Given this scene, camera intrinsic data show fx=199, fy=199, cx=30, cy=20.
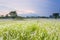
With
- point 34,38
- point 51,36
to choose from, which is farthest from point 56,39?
point 34,38

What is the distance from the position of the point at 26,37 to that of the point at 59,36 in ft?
1.85

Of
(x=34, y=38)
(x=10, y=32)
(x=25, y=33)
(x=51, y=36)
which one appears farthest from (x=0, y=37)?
(x=51, y=36)

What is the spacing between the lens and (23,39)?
3.26 meters

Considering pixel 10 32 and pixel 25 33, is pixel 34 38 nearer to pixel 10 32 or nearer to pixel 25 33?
pixel 25 33

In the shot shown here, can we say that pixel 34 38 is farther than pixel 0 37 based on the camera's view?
No

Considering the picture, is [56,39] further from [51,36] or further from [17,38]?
[17,38]

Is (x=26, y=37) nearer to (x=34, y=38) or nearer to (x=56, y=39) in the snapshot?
(x=34, y=38)

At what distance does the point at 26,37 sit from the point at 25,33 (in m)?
0.16

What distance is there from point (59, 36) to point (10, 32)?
2.92 ft

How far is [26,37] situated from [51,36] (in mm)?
413

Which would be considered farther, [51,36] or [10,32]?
[10,32]

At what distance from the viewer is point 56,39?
10.5ft

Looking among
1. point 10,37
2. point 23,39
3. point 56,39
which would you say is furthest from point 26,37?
point 56,39

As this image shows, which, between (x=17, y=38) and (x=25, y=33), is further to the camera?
(x=25, y=33)
